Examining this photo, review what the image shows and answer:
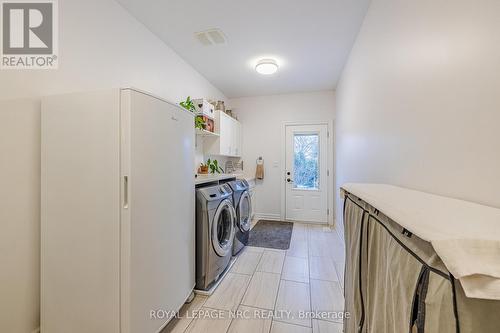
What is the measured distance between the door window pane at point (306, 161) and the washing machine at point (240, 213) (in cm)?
166

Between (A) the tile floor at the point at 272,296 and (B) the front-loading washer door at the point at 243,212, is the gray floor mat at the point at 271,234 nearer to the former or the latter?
(A) the tile floor at the point at 272,296

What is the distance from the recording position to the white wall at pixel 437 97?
668 millimetres

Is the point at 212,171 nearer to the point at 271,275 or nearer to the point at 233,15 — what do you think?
the point at 271,275

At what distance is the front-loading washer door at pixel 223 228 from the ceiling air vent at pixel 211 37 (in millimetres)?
1857

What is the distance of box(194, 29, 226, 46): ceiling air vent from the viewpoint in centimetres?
228

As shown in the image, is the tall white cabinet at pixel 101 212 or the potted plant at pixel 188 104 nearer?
the tall white cabinet at pixel 101 212

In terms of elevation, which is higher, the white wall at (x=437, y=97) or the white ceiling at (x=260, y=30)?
the white ceiling at (x=260, y=30)

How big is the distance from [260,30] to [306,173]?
2840 millimetres

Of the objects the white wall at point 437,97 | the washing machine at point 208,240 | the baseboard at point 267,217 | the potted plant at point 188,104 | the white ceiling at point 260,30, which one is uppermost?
the white ceiling at point 260,30

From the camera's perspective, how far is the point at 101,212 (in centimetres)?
121

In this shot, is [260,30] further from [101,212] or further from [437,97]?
[101,212]

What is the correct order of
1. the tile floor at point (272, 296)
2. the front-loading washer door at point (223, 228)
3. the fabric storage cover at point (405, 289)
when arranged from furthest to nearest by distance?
the front-loading washer door at point (223, 228), the tile floor at point (272, 296), the fabric storage cover at point (405, 289)

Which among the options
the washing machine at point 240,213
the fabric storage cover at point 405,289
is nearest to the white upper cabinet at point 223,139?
the washing machine at point 240,213

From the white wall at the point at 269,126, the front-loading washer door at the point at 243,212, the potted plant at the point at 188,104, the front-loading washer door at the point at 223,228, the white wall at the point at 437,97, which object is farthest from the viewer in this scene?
the white wall at the point at 269,126
